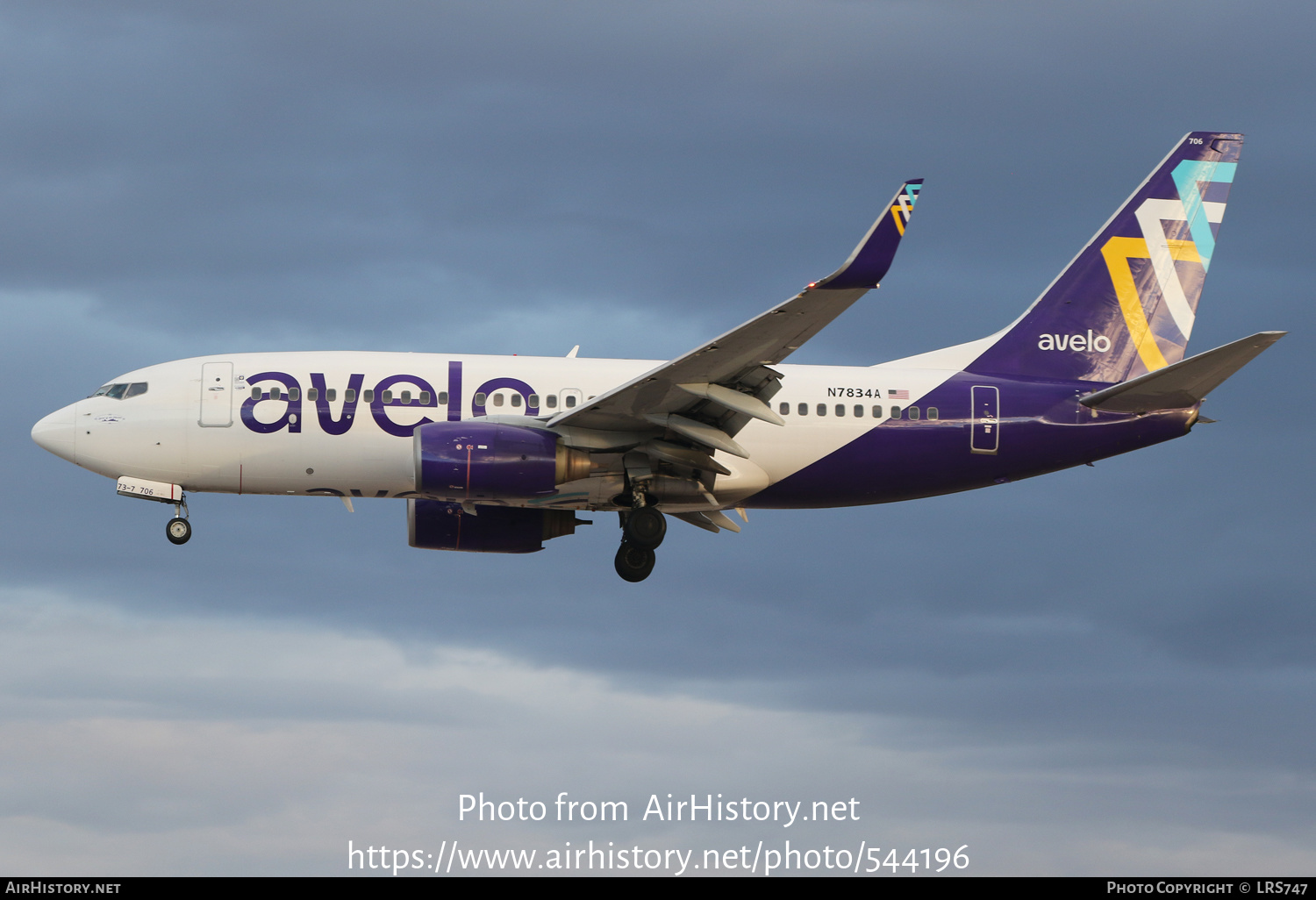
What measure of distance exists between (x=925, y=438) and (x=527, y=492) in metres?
9.03

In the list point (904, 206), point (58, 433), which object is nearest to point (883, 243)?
point (904, 206)

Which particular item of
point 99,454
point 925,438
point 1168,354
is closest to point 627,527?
point 925,438

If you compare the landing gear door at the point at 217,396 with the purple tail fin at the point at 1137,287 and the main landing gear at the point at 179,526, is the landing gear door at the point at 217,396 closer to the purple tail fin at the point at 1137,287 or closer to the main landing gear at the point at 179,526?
the main landing gear at the point at 179,526

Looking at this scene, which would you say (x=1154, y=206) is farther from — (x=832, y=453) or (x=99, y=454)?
(x=99, y=454)

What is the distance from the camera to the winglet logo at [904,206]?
2305cm

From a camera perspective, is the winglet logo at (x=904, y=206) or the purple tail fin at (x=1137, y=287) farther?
the purple tail fin at (x=1137, y=287)

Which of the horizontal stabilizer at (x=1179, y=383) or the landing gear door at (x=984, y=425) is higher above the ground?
the horizontal stabilizer at (x=1179, y=383)

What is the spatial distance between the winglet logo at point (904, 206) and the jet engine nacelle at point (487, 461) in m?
9.69

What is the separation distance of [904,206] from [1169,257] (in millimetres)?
15312

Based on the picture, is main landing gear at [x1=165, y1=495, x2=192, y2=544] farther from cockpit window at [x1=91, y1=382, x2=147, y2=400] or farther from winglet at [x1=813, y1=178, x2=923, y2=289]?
winglet at [x1=813, y1=178, x2=923, y2=289]

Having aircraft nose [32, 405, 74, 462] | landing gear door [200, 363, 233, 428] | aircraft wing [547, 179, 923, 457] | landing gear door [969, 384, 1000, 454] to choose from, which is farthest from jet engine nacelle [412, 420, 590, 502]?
landing gear door [969, 384, 1000, 454]

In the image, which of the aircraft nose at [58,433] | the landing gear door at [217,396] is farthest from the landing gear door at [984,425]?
the aircraft nose at [58,433]

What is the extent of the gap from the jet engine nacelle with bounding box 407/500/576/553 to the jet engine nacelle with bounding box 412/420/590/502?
4.07m

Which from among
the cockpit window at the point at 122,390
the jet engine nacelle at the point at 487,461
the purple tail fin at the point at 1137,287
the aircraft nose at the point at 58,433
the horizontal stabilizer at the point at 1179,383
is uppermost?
the purple tail fin at the point at 1137,287
